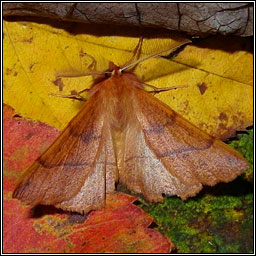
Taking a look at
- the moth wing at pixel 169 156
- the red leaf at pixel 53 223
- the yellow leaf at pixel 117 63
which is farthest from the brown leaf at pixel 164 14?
the red leaf at pixel 53 223

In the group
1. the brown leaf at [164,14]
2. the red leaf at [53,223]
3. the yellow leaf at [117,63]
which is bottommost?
the red leaf at [53,223]

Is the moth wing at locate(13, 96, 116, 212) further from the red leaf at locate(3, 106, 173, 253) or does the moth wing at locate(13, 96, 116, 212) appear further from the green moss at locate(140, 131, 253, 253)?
the green moss at locate(140, 131, 253, 253)

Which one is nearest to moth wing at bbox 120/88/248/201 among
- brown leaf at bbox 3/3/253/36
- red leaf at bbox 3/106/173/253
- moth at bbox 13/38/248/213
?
moth at bbox 13/38/248/213

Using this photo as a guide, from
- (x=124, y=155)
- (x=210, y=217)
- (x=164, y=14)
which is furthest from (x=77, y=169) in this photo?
(x=164, y=14)

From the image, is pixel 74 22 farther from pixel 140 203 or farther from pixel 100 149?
pixel 140 203

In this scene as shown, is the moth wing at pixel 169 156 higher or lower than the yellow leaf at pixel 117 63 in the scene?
lower

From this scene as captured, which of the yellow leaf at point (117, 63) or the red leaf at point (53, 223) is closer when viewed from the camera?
the red leaf at point (53, 223)

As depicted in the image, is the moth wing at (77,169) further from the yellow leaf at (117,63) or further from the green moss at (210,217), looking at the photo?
the green moss at (210,217)
